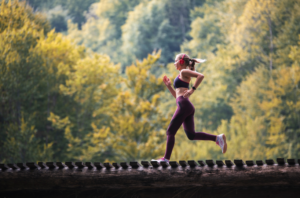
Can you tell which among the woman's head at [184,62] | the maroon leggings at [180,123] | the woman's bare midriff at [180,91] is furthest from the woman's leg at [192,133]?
the woman's head at [184,62]

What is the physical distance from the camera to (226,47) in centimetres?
3528

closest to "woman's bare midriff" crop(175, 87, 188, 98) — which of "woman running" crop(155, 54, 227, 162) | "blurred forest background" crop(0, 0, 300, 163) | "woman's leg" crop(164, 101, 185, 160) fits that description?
"woman running" crop(155, 54, 227, 162)

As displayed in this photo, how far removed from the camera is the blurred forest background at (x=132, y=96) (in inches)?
840

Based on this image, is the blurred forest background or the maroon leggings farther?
the blurred forest background

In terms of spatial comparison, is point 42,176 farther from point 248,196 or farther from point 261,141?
point 261,141

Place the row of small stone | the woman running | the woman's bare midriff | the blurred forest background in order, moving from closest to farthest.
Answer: the row of small stone
the woman running
the woman's bare midriff
the blurred forest background

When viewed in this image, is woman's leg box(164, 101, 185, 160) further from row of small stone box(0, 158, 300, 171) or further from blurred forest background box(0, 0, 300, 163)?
blurred forest background box(0, 0, 300, 163)

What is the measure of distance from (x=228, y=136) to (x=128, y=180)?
23.7 m

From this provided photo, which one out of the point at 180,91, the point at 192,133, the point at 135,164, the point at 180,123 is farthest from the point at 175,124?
the point at 135,164

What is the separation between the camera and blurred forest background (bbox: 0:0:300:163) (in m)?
21.3

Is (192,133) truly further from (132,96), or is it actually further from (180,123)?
(132,96)

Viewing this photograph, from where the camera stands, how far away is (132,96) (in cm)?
2389

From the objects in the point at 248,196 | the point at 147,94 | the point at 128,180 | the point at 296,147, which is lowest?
the point at 296,147

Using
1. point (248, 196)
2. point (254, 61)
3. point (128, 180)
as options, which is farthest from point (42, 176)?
point (254, 61)
